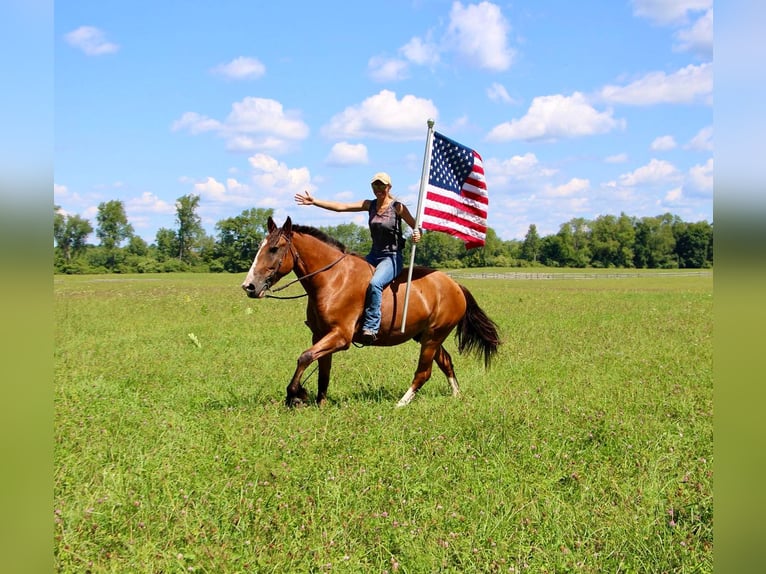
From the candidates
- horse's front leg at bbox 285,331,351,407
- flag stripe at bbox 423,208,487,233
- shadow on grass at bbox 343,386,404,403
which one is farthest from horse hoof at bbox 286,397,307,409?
flag stripe at bbox 423,208,487,233

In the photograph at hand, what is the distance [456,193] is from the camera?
9.74 meters

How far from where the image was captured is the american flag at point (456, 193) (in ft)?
31.2

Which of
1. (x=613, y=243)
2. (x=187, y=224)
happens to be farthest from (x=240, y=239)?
(x=613, y=243)

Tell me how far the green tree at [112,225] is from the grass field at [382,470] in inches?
4519

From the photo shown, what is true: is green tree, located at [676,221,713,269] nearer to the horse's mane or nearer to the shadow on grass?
the shadow on grass

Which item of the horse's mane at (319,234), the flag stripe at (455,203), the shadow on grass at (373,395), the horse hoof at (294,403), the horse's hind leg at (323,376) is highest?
the flag stripe at (455,203)

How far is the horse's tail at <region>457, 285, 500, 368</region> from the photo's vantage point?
11102mm

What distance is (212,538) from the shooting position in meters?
4.74

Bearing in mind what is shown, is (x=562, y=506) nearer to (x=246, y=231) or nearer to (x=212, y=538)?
(x=212, y=538)

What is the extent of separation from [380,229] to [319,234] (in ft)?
3.16

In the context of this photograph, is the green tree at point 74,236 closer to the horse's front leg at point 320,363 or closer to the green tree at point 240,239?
the green tree at point 240,239

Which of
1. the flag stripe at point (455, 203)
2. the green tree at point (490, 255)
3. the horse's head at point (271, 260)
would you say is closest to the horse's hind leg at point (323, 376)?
the horse's head at point (271, 260)
